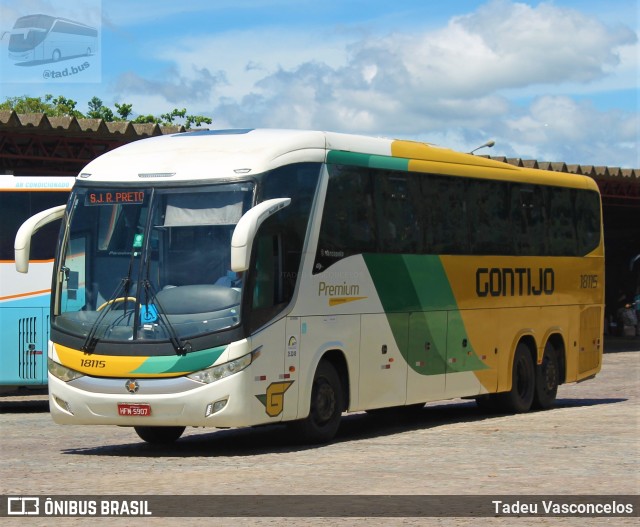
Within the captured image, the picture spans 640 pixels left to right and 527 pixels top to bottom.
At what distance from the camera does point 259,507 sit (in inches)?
398

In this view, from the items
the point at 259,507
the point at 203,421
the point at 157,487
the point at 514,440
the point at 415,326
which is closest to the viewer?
the point at 259,507

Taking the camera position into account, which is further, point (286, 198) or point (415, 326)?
point (415, 326)

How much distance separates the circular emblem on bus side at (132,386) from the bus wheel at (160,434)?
6.44 feet

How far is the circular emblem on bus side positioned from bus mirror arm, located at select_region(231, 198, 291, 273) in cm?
160

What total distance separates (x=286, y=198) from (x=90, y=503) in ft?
17.1

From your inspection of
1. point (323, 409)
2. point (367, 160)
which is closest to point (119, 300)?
point (323, 409)

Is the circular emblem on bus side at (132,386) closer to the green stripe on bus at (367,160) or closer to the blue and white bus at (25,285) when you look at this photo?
the green stripe on bus at (367,160)

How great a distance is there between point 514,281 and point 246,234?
7705 millimetres

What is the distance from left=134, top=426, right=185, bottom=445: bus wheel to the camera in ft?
52.2

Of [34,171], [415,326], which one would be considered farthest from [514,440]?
[34,171]

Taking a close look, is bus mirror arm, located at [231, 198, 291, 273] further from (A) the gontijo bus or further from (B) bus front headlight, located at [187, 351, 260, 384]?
(B) bus front headlight, located at [187, 351, 260, 384]

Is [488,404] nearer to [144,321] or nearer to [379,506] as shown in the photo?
[144,321]

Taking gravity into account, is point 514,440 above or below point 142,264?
below

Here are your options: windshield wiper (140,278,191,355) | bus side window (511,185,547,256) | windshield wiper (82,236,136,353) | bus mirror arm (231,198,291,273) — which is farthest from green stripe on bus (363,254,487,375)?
windshield wiper (82,236,136,353)
